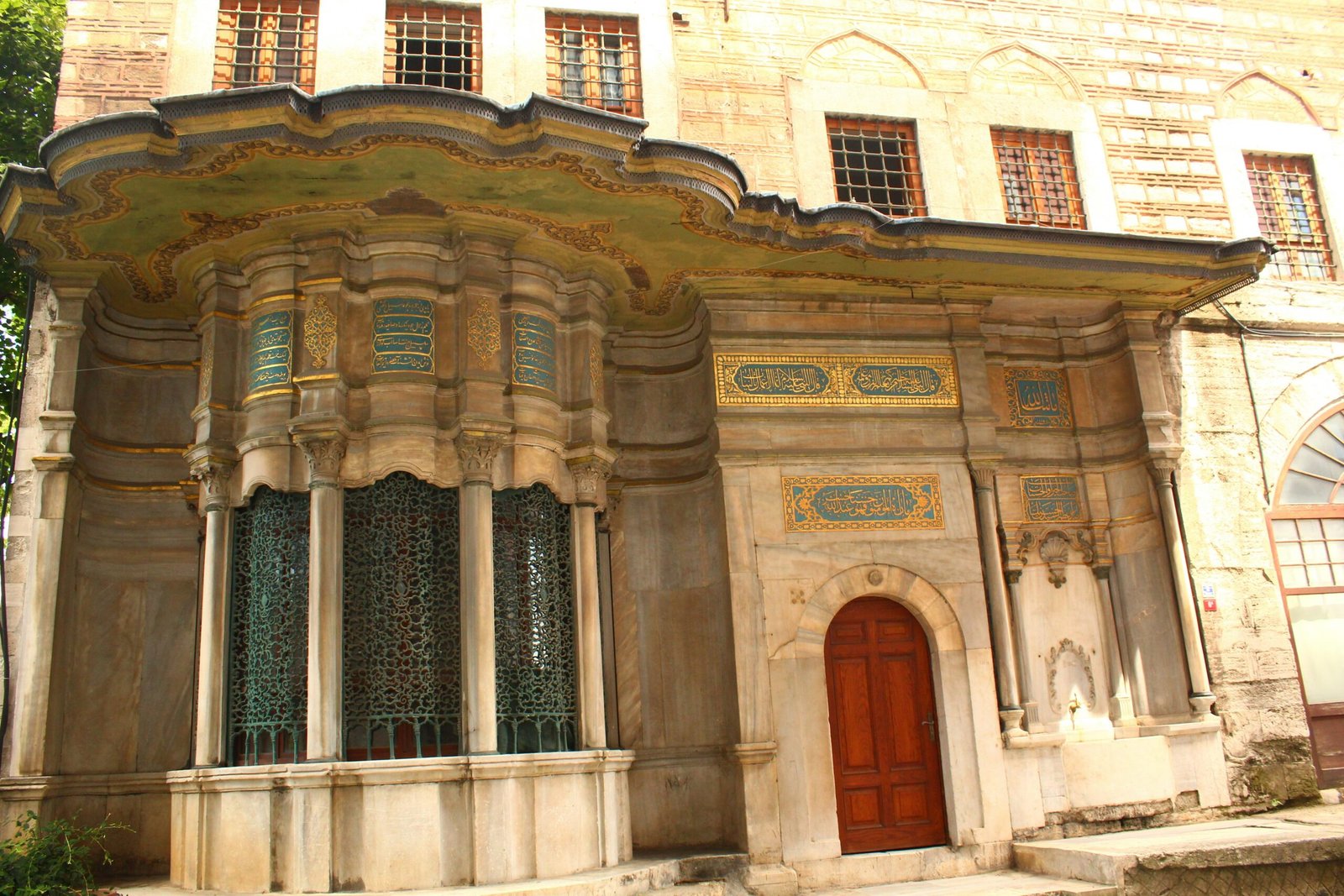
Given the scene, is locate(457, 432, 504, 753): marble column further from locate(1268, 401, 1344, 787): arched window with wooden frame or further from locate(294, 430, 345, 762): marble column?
locate(1268, 401, 1344, 787): arched window with wooden frame

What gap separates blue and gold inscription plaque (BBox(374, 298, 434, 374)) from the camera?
25.8 feet

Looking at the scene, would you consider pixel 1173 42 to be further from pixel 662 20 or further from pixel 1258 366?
pixel 662 20

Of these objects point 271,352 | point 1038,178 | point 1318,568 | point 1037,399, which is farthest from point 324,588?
point 1318,568

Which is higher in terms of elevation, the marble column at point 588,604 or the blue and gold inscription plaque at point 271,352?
the blue and gold inscription plaque at point 271,352

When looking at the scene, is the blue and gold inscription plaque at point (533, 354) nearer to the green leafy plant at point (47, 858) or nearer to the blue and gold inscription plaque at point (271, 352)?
the blue and gold inscription plaque at point (271, 352)

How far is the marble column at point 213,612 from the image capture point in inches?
296

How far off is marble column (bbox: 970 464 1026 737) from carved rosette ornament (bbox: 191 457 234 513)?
577 cm

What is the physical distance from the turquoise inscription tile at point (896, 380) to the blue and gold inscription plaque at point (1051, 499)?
1248 millimetres

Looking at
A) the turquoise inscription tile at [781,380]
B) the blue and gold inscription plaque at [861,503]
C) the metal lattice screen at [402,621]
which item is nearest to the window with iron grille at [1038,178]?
the turquoise inscription tile at [781,380]

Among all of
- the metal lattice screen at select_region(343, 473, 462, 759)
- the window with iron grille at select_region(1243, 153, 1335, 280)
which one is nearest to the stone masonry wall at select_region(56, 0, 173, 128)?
the metal lattice screen at select_region(343, 473, 462, 759)

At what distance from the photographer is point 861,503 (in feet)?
29.8

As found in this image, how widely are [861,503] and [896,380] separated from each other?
113cm

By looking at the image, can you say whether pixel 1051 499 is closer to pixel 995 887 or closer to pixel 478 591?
pixel 995 887

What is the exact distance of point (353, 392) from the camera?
7.84 m
